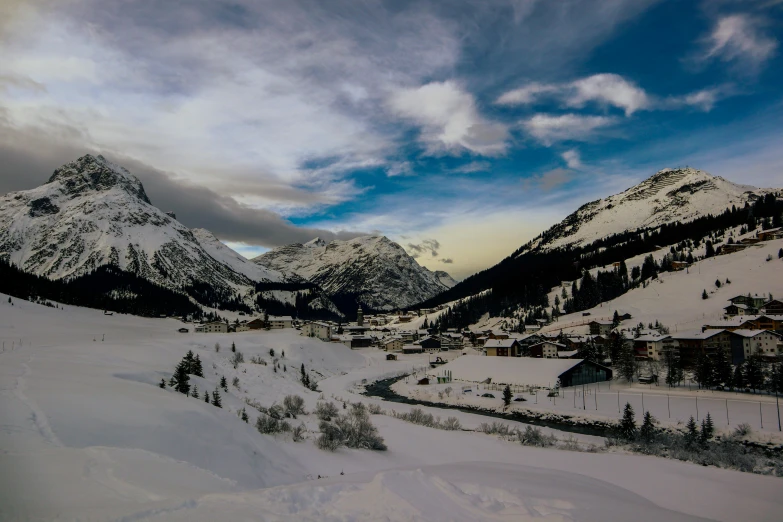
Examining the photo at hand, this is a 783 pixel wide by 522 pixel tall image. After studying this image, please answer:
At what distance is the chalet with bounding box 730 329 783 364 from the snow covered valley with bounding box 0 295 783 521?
168 feet

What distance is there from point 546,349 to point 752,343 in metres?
29.7

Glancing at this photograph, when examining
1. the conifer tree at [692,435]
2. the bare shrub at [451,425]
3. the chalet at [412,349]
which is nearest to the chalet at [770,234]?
the chalet at [412,349]

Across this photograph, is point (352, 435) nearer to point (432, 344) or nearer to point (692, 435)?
point (692, 435)

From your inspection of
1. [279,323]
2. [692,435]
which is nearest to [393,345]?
[279,323]

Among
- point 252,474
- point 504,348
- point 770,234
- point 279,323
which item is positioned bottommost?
point 252,474

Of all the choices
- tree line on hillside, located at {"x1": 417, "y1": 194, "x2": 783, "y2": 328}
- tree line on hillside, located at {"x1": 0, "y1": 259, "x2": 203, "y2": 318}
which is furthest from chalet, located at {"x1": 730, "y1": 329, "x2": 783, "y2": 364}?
tree line on hillside, located at {"x1": 0, "y1": 259, "x2": 203, "y2": 318}

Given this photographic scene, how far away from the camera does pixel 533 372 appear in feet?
206

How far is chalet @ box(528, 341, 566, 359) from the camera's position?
77.7m

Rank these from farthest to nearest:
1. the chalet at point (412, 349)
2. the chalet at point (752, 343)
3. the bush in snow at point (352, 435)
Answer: the chalet at point (412, 349), the chalet at point (752, 343), the bush in snow at point (352, 435)

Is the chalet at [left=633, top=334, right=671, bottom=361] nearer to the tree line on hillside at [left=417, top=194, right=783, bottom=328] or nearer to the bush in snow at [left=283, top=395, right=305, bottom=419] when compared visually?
the tree line on hillside at [left=417, top=194, right=783, bottom=328]

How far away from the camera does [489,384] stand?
6288cm

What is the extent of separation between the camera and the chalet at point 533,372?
5909 cm

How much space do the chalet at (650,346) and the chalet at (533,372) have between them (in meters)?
14.2

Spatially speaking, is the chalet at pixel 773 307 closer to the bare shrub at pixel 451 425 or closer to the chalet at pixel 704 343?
the chalet at pixel 704 343
